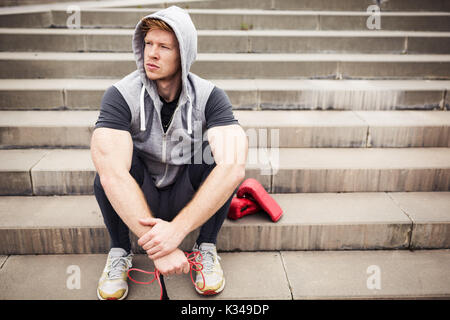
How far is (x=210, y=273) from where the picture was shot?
2129mm

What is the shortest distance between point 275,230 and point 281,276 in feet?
1.07

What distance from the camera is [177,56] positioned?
196 centimetres

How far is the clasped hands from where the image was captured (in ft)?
5.81

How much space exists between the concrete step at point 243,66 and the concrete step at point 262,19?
677 mm

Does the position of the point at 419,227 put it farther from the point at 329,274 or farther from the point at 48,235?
the point at 48,235

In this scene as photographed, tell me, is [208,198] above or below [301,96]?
below

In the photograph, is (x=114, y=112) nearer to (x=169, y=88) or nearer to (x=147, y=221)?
(x=169, y=88)

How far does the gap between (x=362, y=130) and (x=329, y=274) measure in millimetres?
1480
